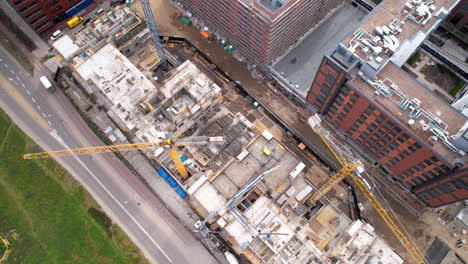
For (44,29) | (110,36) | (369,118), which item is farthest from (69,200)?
(369,118)

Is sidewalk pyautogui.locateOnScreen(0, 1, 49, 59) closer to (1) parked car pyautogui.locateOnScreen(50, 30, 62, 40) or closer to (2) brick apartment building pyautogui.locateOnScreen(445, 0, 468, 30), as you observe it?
(1) parked car pyautogui.locateOnScreen(50, 30, 62, 40)

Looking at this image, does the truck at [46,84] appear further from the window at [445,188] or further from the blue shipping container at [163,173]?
the window at [445,188]

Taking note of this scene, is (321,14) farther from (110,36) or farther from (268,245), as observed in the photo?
(268,245)

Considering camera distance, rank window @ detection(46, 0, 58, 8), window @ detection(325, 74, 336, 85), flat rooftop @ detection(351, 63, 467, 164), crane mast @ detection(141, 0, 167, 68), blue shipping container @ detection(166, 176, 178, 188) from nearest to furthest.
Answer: flat rooftop @ detection(351, 63, 467, 164) < window @ detection(325, 74, 336, 85) < crane mast @ detection(141, 0, 167, 68) < blue shipping container @ detection(166, 176, 178, 188) < window @ detection(46, 0, 58, 8)

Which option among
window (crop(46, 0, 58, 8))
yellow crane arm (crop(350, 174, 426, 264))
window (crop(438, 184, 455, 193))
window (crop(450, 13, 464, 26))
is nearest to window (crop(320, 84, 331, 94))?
yellow crane arm (crop(350, 174, 426, 264))

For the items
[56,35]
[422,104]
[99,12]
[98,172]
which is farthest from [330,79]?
[56,35]

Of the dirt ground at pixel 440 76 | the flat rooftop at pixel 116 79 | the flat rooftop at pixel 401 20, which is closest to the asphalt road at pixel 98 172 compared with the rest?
the flat rooftop at pixel 116 79

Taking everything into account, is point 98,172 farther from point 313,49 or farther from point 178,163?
point 313,49
